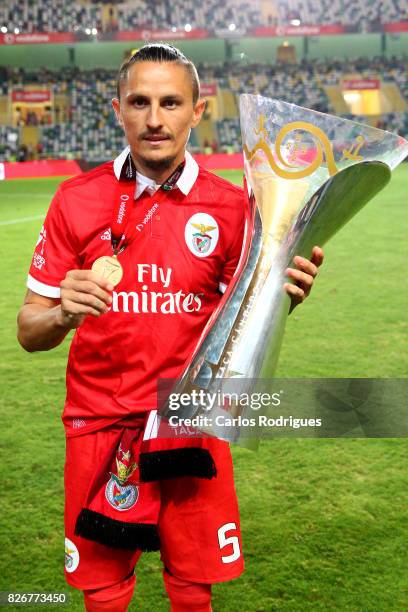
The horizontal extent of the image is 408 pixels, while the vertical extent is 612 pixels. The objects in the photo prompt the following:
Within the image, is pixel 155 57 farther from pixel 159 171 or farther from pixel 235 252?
pixel 235 252

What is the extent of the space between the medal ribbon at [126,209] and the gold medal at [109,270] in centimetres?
18

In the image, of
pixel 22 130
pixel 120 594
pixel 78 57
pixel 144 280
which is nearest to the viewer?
pixel 144 280

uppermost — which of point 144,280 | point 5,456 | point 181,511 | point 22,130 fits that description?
point 144,280

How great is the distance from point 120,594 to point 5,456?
1717 mm

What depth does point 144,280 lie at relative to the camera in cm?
160

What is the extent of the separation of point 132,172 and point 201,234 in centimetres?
22

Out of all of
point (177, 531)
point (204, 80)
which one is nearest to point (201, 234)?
point (177, 531)

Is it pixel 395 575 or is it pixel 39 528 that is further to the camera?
pixel 39 528

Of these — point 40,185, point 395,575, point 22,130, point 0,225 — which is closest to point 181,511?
point 395,575

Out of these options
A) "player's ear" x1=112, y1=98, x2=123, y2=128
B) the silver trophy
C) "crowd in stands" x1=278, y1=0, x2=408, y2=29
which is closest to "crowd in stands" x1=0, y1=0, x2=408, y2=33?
"crowd in stands" x1=278, y1=0, x2=408, y2=29

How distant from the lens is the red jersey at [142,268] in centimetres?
160

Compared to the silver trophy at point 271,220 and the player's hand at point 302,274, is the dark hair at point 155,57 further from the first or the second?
the player's hand at point 302,274

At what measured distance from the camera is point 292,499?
2885mm

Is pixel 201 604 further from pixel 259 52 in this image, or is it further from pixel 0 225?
pixel 259 52
